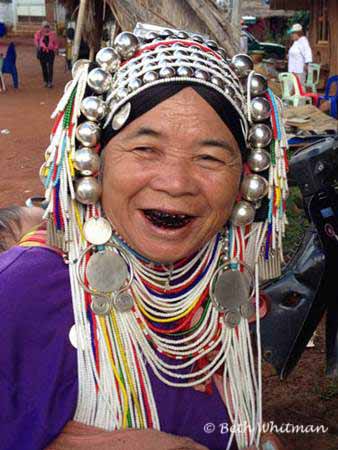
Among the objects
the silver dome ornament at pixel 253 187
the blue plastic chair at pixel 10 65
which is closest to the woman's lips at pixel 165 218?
the silver dome ornament at pixel 253 187

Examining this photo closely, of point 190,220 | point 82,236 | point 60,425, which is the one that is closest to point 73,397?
point 60,425

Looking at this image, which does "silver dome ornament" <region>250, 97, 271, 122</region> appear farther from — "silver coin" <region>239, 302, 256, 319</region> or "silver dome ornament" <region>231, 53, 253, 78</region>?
"silver coin" <region>239, 302, 256, 319</region>

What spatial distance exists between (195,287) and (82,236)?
15.2 inches

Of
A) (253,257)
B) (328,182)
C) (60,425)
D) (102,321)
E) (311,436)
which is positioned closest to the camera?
(60,425)

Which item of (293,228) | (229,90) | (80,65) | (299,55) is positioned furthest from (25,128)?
(229,90)

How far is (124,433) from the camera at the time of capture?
1912 mm

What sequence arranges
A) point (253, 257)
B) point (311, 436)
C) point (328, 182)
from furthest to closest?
point (311, 436)
point (328, 182)
point (253, 257)

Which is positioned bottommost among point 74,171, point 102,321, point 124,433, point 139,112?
point 124,433

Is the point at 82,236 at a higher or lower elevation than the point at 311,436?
higher

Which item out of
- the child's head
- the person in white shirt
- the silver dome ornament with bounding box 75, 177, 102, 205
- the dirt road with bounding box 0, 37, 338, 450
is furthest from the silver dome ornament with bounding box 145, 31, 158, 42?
the person in white shirt

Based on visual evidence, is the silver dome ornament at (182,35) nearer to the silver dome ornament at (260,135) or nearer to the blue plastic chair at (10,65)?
the silver dome ornament at (260,135)

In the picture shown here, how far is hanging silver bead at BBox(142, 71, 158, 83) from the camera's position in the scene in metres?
1.85

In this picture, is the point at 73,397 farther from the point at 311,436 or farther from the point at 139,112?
the point at 311,436

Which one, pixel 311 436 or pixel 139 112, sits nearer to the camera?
pixel 139 112
